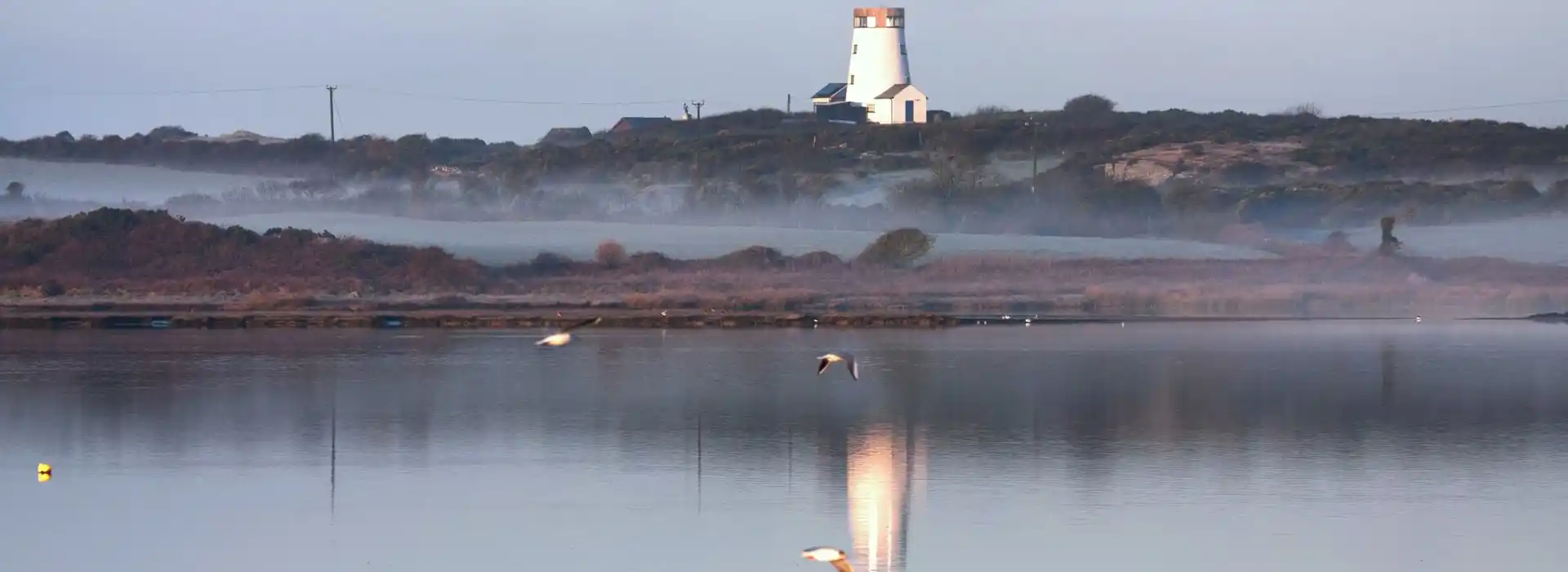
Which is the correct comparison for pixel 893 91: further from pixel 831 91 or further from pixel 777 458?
pixel 777 458

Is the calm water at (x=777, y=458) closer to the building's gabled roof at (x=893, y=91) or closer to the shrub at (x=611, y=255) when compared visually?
the shrub at (x=611, y=255)

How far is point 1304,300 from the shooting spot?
49.5m

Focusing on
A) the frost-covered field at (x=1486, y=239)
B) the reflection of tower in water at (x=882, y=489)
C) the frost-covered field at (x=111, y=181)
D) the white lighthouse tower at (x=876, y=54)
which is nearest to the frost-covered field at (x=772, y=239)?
the frost-covered field at (x=1486, y=239)

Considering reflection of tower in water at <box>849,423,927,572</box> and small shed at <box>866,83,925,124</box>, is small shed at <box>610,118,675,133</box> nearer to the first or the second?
small shed at <box>866,83,925,124</box>

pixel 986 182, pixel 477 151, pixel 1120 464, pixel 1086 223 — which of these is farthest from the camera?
pixel 477 151

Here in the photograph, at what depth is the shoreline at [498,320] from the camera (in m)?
40.8

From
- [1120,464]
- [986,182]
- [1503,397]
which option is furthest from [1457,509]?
[986,182]

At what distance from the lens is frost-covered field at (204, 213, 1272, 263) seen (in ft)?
185

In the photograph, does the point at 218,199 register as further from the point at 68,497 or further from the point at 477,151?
the point at 68,497

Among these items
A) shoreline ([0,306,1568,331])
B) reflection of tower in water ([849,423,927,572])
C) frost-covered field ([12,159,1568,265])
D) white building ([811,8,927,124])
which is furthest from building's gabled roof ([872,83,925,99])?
reflection of tower in water ([849,423,927,572])

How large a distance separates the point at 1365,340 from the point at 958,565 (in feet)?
77.8

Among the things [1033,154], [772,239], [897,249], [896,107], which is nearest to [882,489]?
[897,249]

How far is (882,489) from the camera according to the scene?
789 inches

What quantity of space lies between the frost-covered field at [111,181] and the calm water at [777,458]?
122 feet
